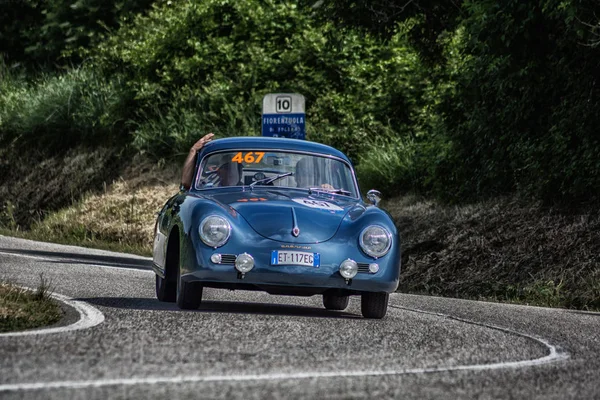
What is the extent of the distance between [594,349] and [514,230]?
29.3 feet

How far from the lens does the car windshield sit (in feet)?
39.0

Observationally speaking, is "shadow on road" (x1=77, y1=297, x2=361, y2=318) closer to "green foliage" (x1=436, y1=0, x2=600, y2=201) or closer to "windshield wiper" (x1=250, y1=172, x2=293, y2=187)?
"windshield wiper" (x1=250, y1=172, x2=293, y2=187)

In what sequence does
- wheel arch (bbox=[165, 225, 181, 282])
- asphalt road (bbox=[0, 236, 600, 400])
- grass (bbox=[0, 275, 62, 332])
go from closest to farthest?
asphalt road (bbox=[0, 236, 600, 400])
grass (bbox=[0, 275, 62, 332])
wheel arch (bbox=[165, 225, 181, 282])

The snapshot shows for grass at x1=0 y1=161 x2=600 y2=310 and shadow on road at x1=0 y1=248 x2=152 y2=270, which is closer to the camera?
grass at x1=0 y1=161 x2=600 y2=310

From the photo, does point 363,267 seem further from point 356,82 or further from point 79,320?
point 356,82

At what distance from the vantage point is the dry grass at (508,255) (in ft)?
51.6

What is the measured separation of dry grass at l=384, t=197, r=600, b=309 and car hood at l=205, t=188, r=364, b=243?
4.91 m

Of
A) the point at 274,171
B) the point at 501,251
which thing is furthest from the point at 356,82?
the point at 274,171

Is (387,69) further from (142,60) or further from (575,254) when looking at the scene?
(575,254)

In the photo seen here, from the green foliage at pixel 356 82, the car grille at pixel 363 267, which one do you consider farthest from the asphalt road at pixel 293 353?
the green foliage at pixel 356 82

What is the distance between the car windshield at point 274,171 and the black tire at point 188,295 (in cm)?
125

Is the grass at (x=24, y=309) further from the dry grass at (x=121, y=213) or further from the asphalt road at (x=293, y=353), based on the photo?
the dry grass at (x=121, y=213)

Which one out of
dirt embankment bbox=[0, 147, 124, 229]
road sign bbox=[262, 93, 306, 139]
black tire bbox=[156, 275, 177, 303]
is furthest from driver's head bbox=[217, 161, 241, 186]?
dirt embankment bbox=[0, 147, 124, 229]

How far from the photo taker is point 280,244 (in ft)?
34.4
